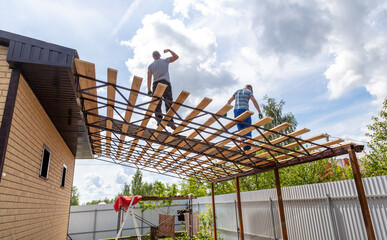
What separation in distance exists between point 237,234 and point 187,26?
332 inches

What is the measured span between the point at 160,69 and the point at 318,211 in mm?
5297

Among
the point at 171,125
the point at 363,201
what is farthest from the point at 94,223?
the point at 363,201

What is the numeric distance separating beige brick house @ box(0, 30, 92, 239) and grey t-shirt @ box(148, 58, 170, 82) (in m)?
1.84

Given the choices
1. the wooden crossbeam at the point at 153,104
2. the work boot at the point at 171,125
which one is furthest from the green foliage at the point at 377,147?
the wooden crossbeam at the point at 153,104

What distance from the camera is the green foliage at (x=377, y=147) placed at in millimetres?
10025

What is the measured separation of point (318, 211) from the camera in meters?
6.07

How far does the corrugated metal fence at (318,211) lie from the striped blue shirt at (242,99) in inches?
111

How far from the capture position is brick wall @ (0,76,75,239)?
3.50 meters

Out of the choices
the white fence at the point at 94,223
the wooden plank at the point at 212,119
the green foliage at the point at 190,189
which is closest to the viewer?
the wooden plank at the point at 212,119

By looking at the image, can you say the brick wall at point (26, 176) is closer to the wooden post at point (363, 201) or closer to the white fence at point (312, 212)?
the wooden post at point (363, 201)

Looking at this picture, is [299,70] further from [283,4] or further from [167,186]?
[167,186]

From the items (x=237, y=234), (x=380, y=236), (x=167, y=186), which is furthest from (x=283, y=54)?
(x=167, y=186)

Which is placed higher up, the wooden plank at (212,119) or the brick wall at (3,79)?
→ the brick wall at (3,79)

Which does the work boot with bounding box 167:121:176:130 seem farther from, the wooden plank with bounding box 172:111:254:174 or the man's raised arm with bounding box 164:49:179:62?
the man's raised arm with bounding box 164:49:179:62
